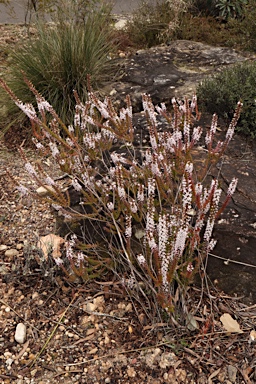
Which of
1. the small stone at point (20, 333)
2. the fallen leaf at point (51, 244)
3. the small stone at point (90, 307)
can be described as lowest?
the small stone at point (20, 333)

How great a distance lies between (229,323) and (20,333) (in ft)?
4.01

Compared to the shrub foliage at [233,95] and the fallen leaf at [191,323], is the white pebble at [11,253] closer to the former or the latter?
the fallen leaf at [191,323]

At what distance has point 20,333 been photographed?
2.58 metres

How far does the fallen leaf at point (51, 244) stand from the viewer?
9.62ft

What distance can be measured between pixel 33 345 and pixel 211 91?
261 centimetres

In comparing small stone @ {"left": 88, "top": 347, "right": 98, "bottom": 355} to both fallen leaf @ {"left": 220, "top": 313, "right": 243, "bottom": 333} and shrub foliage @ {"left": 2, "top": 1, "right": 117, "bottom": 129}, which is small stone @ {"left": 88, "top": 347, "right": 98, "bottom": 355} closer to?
fallen leaf @ {"left": 220, "top": 313, "right": 243, "bottom": 333}

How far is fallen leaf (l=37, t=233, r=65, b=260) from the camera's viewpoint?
2932mm

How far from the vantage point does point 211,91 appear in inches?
155

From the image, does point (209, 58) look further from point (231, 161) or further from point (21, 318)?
point (21, 318)

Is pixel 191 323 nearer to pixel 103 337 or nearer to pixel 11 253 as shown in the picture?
pixel 103 337

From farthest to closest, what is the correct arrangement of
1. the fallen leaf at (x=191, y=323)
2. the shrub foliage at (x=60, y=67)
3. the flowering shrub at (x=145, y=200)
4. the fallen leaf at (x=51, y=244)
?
the shrub foliage at (x=60, y=67) → the fallen leaf at (x=51, y=244) → the fallen leaf at (x=191, y=323) → the flowering shrub at (x=145, y=200)

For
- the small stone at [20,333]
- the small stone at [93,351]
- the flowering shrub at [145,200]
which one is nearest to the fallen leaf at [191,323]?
the flowering shrub at [145,200]

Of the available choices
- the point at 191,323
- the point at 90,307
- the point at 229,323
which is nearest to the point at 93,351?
the point at 90,307

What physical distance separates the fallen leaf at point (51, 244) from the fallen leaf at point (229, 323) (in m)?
1.14
